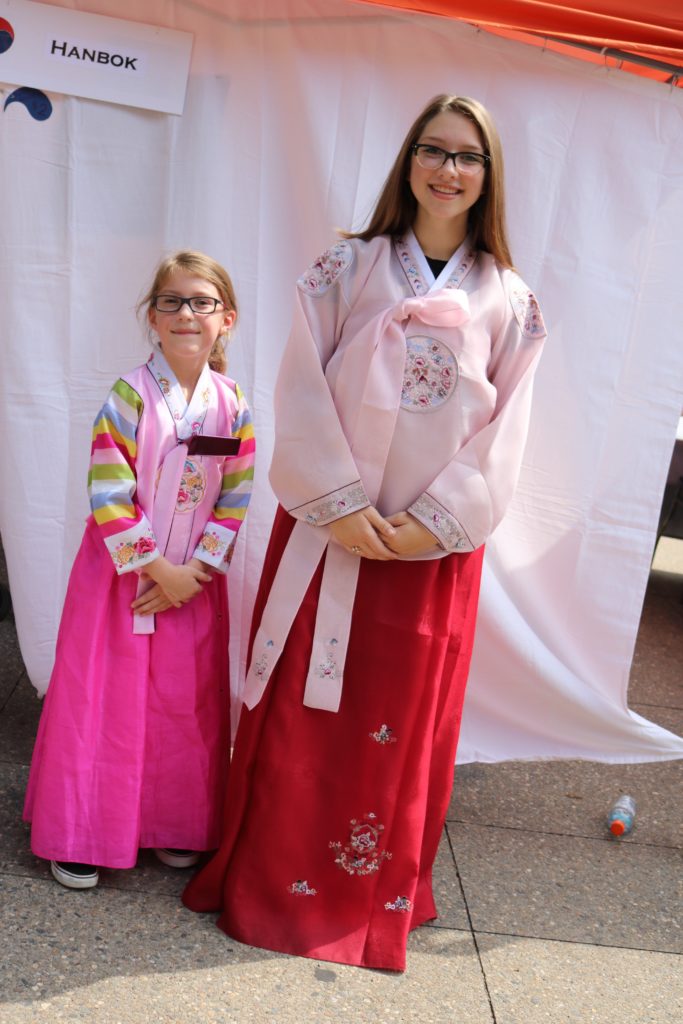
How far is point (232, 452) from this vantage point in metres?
2.46

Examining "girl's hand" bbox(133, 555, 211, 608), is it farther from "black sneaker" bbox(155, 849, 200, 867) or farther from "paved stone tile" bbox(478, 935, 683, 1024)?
"paved stone tile" bbox(478, 935, 683, 1024)

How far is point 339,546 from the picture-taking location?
2.31 m

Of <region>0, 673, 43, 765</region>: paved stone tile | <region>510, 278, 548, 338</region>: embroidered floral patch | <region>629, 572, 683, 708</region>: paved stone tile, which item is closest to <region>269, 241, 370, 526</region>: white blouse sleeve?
<region>510, 278, 548, 338</region>: embroidered floral patch

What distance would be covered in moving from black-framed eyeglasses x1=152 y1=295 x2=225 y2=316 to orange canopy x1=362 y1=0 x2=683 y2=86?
90 centimetres

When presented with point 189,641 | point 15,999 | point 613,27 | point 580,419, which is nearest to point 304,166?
point 613,27

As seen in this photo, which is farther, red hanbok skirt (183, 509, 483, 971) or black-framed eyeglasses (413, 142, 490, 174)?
red hanbok skirt (183, 509, 483, 971)

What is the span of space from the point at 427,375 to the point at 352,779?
88cm

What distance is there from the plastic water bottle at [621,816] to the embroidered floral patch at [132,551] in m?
1.58

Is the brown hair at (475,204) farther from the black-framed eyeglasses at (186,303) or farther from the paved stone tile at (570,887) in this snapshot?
the paved stone tile at (570,887)

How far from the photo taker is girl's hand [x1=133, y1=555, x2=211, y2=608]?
238 cm

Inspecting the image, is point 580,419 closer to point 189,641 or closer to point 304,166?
point 304,166

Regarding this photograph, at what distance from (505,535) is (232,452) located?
1.01 m

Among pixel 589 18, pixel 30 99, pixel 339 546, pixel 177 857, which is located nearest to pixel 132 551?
pixel 339 546

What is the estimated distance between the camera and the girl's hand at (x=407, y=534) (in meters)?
2.25
